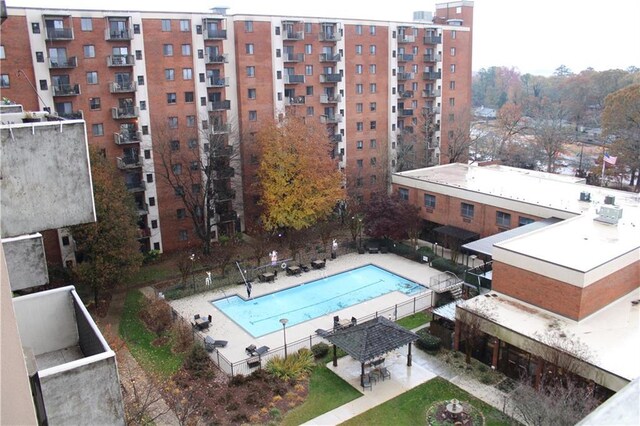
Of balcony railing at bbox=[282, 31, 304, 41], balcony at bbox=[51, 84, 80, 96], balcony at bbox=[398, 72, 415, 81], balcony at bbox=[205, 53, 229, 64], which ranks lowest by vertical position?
balcony at bbox=[51, 84, 80, 96]

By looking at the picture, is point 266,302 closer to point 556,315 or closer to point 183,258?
point 183,258

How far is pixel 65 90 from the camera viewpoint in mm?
35812

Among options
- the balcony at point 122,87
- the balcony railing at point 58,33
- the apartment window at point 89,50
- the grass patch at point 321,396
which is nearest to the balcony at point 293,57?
the balcony at point 122,87

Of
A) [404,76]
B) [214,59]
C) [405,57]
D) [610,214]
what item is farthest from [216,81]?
[610,214]

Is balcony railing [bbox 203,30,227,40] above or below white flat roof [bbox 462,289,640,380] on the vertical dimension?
above

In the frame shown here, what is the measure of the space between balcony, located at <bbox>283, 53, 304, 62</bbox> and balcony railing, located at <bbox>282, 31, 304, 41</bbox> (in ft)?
4.20

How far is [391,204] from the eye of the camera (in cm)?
4009

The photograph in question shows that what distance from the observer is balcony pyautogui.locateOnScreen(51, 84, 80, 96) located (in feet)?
117

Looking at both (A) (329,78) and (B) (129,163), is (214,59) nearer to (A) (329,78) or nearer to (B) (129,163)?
(B) (129,163)

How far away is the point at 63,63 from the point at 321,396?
2800cm

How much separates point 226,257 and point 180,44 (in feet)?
54.1

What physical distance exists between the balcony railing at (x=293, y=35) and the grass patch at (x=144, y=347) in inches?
979

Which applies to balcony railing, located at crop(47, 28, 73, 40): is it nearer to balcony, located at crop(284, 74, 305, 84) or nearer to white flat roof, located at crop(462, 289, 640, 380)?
balcony, located at crop(284, 74, 305, 84)

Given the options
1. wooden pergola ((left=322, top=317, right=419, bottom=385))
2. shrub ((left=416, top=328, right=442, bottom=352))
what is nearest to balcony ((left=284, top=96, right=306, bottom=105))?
shrub ((left=416, top=328, right=442, bottom=352))
